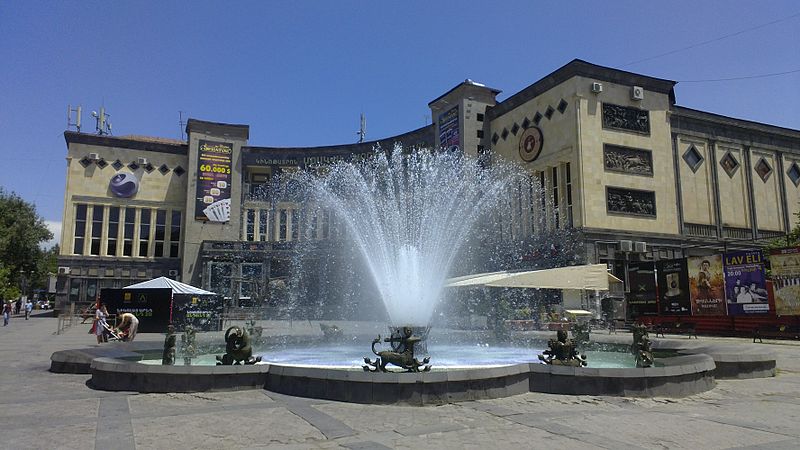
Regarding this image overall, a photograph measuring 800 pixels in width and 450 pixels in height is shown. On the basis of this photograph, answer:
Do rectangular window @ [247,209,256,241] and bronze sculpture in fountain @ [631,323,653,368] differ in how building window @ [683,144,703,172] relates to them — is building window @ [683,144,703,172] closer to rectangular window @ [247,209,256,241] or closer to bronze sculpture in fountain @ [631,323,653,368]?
bronze sculpture in fountain @ [631,323,653,368]

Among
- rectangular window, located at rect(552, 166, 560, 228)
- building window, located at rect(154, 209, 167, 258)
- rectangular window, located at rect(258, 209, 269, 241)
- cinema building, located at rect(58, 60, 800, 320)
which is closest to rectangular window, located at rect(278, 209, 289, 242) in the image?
cinema building, located at rect(58, 60, 800, 320)

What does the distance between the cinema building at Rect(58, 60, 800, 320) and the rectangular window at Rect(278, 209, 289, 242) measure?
5.6 inches

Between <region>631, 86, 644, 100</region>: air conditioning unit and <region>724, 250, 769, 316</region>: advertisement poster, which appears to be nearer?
<region>724, 250, 769, 316</region>: advertisement poster

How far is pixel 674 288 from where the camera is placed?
26.5 metres

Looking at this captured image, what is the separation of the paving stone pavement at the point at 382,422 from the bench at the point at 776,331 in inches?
548

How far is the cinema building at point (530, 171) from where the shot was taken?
35781mm

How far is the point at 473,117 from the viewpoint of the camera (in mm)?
44969

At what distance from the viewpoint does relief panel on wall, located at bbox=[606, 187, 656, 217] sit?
35.4 meters

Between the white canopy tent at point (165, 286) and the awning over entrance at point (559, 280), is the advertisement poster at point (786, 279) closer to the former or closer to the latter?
the awning over entrance at point (559, 280)

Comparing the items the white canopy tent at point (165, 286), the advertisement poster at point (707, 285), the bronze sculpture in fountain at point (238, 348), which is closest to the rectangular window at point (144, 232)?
the white canopy tent at point (165, 286)

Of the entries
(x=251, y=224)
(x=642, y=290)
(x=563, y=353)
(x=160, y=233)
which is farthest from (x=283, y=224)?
(x=563, y=353)

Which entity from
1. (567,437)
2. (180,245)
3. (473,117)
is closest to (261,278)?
(180,245)

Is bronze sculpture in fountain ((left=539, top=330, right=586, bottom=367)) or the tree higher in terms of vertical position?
the tree

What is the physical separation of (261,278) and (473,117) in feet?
77.4
